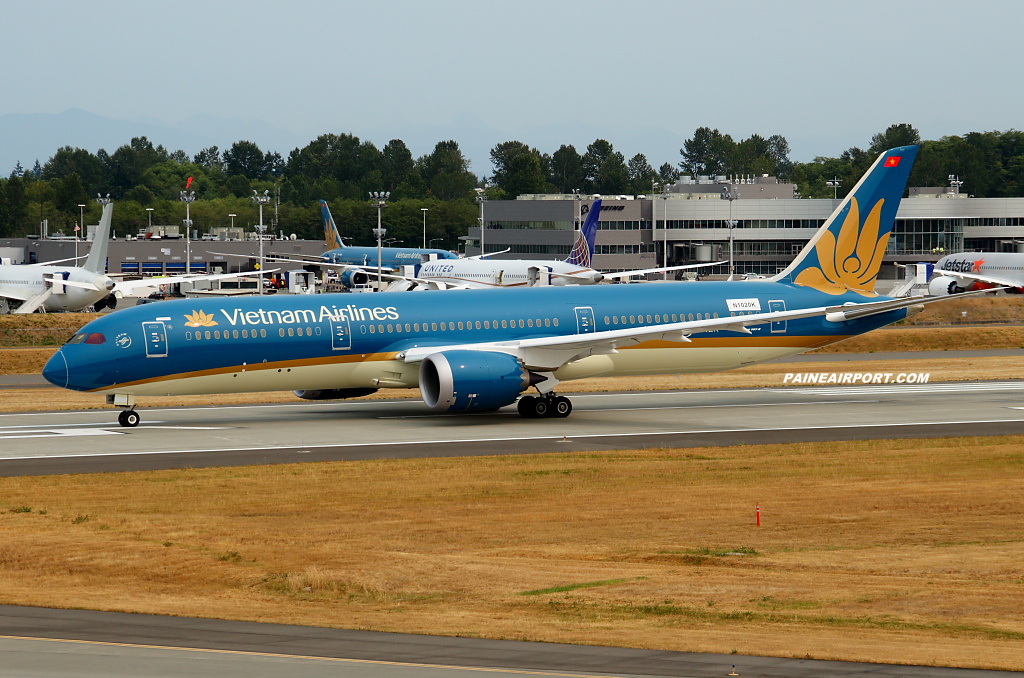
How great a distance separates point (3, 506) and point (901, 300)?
1224 inches

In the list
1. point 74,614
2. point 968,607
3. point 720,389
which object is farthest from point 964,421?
point 74,614

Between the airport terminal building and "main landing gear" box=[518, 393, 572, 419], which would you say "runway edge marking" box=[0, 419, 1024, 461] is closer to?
"main landing gear" box=[518, 393, 572, 419]

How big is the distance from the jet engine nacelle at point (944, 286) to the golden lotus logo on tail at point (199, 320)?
81.4 m

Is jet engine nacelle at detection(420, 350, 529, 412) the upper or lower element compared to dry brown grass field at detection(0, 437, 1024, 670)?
upper

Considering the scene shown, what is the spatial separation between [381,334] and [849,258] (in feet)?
61.1

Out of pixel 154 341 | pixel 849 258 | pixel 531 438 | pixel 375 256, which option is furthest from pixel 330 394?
pixel 375 256

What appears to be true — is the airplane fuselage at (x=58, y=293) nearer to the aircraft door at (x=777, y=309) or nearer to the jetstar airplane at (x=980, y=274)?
the aircraft door at (x=777, y=309)

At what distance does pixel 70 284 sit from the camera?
9006 cm

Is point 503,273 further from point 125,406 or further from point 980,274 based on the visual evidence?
point 125,406

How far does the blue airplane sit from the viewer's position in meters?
36.6

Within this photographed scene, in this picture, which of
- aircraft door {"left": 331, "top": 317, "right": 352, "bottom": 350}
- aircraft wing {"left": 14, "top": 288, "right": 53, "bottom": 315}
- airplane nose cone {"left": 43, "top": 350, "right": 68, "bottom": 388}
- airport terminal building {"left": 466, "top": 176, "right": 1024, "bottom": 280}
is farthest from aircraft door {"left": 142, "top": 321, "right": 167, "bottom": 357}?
airport terminal building {"left": 466, "top": 176, "right": 1024, "bottom": 280}

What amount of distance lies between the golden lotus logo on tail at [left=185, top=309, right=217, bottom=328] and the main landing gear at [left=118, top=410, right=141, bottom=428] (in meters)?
3.80

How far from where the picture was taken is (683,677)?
12914 millimetres

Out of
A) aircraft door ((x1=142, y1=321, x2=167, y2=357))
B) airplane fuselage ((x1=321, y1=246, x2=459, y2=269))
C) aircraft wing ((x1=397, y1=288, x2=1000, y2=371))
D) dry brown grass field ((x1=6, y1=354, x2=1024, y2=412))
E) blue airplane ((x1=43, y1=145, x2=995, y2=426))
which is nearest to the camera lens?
aircraft door ((x1=142, y1=321, x2=167, y2=357))
